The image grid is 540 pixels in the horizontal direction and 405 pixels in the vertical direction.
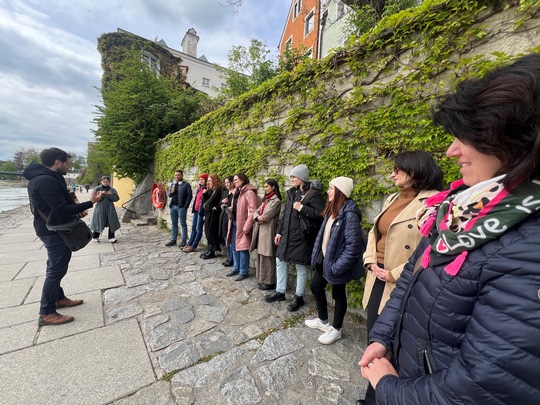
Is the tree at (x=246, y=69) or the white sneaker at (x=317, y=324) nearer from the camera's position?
the white sneaker at (x=317, y=324)

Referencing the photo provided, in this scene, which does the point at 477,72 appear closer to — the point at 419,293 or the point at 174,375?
the point at 419,293

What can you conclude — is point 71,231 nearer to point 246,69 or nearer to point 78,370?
point 78,370

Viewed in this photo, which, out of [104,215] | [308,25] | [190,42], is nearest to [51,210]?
[104,215]

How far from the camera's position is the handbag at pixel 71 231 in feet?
9.16

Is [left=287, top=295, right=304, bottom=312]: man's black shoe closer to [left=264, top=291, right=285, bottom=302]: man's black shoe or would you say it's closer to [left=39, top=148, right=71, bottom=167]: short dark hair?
[left=264, top=291, right=285, bottom=302]: man's black shoe

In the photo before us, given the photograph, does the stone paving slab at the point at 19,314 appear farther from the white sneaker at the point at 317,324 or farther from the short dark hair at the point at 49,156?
the white sneaker at the point at 317,324

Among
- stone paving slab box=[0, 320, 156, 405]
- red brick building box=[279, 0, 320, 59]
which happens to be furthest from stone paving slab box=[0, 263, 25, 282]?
red brick building box=[279, 0, 320, 59]

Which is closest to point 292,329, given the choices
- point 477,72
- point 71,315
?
point 71,315

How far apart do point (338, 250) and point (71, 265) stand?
5548 millimetres

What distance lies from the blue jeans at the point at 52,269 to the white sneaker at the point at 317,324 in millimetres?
3160

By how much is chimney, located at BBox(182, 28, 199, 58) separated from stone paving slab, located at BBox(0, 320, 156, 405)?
3588cm

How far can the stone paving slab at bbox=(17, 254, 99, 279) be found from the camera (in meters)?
4.43

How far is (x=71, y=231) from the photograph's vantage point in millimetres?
2939

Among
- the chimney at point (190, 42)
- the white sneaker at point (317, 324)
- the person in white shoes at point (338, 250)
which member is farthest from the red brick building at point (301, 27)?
the white sneaker at point (317, 324)
